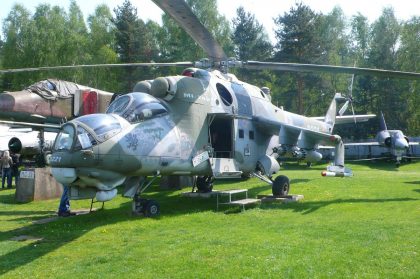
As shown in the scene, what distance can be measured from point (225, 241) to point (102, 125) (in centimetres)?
394

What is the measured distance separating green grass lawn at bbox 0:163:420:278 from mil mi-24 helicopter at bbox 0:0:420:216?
1123 mm

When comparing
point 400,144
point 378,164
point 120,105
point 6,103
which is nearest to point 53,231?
point 120,105

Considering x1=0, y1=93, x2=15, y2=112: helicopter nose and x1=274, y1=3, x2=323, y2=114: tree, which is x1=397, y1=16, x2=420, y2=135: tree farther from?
x1=0, y1=93, x2=15, y2=112: helicopter nose

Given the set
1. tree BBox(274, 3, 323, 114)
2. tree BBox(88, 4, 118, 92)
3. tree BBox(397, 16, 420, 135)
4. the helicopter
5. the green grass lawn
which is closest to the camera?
the green grass lawn

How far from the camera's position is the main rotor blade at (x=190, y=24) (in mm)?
8594

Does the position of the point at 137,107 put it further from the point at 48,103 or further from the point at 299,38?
the point at 299,38

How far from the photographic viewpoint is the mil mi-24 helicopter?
32.3 ft

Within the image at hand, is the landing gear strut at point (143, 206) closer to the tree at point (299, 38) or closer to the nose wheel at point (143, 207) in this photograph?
the nose wheel at point (143, 207)

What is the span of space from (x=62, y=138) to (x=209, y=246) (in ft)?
14.2

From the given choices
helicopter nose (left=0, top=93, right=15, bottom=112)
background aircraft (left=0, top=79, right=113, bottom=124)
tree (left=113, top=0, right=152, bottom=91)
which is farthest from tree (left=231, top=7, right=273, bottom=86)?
helicopter nose (left=0, top=93, right=15, bottom=112)

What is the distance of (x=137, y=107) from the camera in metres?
11.0

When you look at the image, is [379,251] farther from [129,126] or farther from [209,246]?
[129,126]

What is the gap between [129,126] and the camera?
34.6ft

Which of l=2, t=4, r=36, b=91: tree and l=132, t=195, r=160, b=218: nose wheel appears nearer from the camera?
l=132, t=195, r=160, b=218: nose wheel
